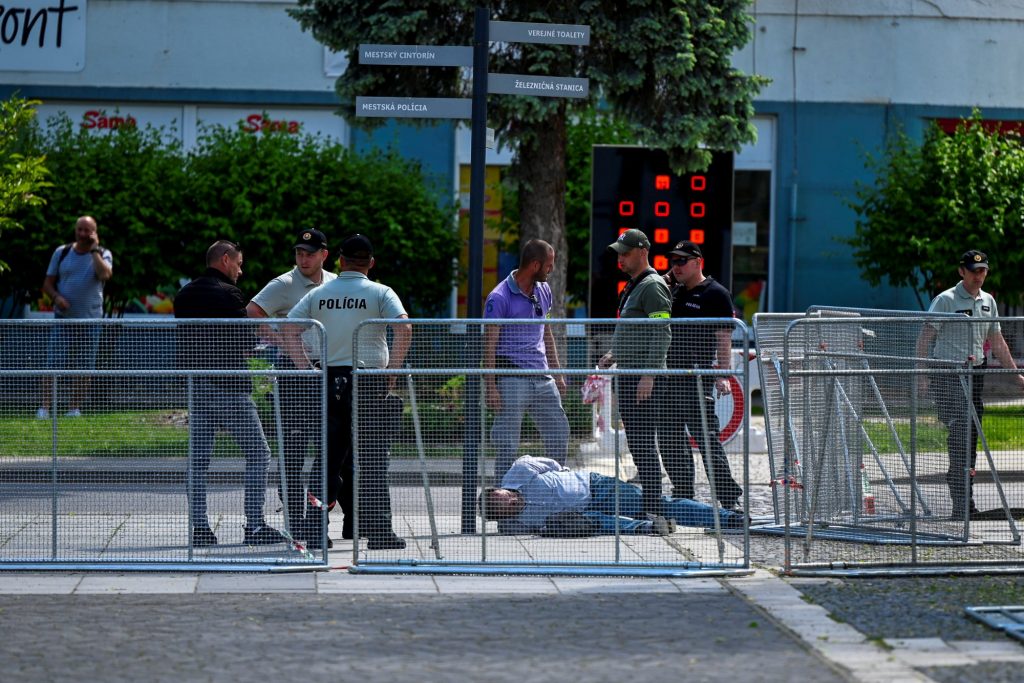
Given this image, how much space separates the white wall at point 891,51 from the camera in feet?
73.9

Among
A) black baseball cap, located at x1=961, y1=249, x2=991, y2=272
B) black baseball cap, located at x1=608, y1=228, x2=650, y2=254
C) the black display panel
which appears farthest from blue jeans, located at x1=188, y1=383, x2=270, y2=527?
the black display panel

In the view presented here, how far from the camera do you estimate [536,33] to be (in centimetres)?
1015

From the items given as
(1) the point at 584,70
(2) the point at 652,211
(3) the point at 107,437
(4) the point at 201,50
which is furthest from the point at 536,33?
(4) the point at 201,50

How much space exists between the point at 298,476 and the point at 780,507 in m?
3.56

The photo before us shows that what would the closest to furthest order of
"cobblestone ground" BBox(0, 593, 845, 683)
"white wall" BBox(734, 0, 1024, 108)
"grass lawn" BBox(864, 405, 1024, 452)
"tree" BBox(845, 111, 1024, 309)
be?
"cobblestone ground" BBox(0, 593, 845, 683) < "grass lawn" BBox(864, 405, 1024, 452) < "tree" BBox(845, 111, 1024, 309) < "white wall" BBox(734, 0, 1024, 108)

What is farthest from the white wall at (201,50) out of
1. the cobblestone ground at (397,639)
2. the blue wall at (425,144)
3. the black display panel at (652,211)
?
the cobblestone ground at (397,639)

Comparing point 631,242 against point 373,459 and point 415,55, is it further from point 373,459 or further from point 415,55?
point 373,459

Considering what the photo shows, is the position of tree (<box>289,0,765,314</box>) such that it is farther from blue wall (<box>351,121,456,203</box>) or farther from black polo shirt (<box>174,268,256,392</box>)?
black polo shirt (<box>174,268,256,392</box>)

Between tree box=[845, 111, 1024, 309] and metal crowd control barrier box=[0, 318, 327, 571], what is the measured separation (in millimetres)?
11633

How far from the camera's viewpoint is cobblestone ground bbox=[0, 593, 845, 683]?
232 inches

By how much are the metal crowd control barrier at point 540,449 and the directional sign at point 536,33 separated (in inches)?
102

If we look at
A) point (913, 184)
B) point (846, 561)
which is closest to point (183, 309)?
point (846, 561)

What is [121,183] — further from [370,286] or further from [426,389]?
[426,389]

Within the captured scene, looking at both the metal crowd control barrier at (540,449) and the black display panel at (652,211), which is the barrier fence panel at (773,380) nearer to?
the metal crowd control barrier at (540,449)
